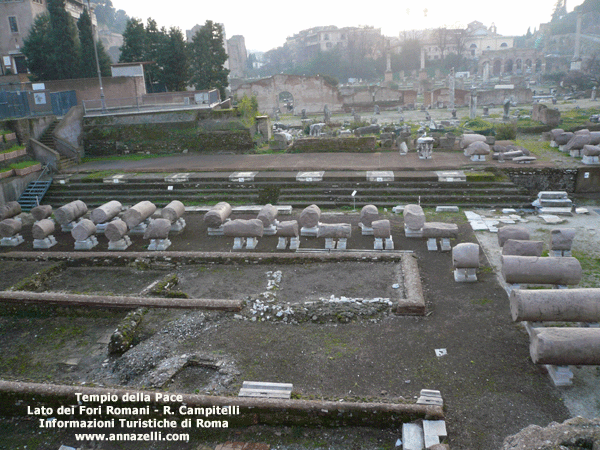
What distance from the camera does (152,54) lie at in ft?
92.5

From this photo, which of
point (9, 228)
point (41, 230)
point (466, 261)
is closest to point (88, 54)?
point (9, 228)

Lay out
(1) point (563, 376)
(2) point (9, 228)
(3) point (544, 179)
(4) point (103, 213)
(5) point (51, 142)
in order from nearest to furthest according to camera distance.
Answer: (1) point (563, 376) < (2) point (9, 228) < (4) point (103, 213) < (3) point (544, 179) < (5) point (51, 142)

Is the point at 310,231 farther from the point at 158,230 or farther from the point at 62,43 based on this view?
the point at 62,43

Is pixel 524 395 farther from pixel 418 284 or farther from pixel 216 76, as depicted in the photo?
pixel 216 76

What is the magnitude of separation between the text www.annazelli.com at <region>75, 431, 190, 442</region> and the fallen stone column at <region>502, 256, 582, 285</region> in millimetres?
5877

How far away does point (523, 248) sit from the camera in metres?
9.24

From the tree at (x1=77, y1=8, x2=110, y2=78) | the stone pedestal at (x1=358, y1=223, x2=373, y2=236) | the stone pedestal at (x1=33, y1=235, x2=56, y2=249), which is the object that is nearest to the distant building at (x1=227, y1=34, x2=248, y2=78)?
the tree at (x1=77, y1=8, x2=110, y2=78)

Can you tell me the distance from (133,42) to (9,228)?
18459 millimetres

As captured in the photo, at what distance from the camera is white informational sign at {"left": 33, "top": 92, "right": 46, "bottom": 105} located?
66.0 feet

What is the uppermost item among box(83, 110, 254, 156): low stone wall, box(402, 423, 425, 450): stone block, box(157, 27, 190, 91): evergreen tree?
box(157, 27, 190, 91): evergreen tree

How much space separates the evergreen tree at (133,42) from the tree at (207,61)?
2.95 meters

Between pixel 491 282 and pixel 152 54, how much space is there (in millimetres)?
25204

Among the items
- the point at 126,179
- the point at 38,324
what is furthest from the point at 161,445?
the point at 126,179

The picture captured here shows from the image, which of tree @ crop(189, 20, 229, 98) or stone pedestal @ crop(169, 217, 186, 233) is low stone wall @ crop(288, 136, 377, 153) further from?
tree @ crop(189, 20, 229, 98)
